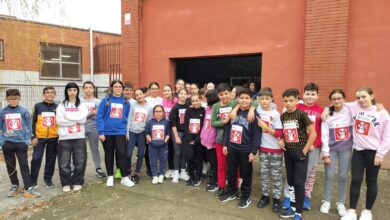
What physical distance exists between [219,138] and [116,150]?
182cm

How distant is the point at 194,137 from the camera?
490cm

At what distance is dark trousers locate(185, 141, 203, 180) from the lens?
4926 mm

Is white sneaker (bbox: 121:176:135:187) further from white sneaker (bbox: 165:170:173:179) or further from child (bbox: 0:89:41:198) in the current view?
child (bbox: 0:89:41:198)

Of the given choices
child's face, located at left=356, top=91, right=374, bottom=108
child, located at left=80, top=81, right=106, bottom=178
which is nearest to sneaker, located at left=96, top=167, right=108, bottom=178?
child, located at left=80, top=81, right=106, bottom=178

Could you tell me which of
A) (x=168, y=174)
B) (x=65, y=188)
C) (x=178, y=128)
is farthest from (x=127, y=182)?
(x=178, y=128)

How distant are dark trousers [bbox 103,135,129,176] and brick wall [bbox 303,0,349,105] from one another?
13.8ft

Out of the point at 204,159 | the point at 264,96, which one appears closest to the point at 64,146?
the point at 204,159

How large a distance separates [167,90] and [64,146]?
2019 millimetres

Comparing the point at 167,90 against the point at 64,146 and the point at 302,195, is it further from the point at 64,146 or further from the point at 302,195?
the point at 302,195

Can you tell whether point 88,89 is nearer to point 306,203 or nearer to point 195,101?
point 195,101

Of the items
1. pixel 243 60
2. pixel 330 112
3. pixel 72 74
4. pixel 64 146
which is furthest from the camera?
pixel 72 74

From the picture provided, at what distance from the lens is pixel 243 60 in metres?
10.9

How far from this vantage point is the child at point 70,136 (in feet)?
15.4

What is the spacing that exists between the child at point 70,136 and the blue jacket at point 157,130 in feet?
3.61
